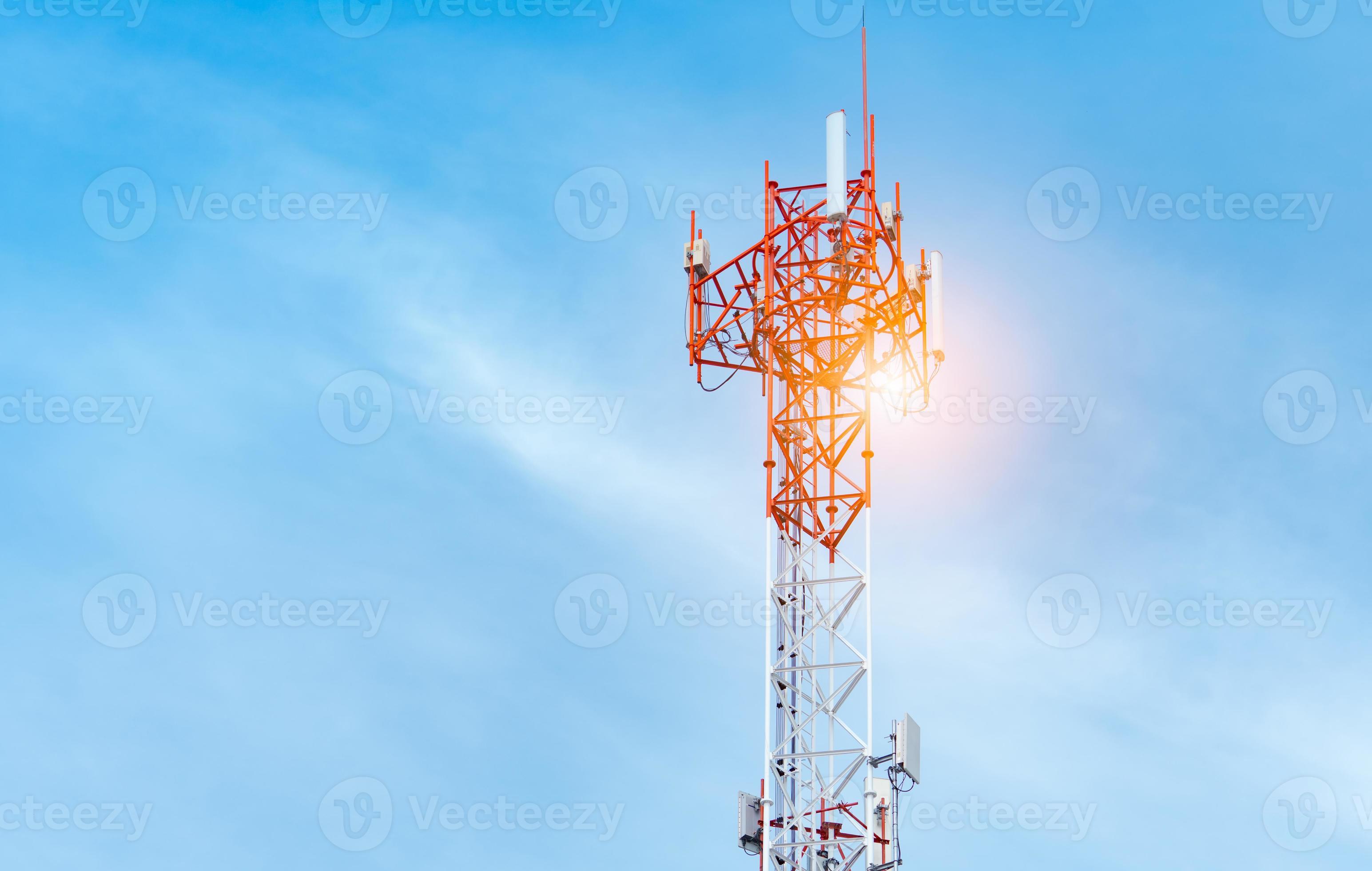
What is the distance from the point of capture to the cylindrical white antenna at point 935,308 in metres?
52.5

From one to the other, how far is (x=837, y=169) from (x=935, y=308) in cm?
492

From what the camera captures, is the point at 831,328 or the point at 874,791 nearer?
the point at 874,791

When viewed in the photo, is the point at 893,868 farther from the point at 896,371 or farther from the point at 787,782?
the point at 896,371

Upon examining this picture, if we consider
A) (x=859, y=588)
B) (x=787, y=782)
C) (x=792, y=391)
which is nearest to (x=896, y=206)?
(x=792, y=391)

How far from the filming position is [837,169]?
50469mm

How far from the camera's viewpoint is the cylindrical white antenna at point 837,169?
50.3 m

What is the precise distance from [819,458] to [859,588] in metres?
3.72

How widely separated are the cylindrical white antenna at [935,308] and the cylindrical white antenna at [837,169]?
372cm

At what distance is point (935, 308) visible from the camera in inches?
2082

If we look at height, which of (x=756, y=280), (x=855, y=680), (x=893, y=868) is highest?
(x=756, y=280)

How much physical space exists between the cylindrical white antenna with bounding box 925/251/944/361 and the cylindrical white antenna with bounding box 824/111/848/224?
3.72m

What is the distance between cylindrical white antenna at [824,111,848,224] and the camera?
5034 centimetres

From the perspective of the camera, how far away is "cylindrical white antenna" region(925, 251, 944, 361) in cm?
5250

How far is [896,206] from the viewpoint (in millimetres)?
52469
